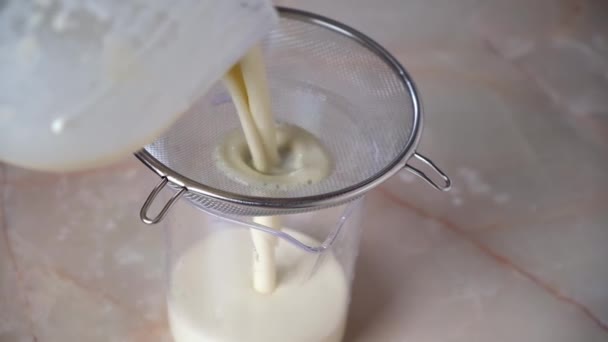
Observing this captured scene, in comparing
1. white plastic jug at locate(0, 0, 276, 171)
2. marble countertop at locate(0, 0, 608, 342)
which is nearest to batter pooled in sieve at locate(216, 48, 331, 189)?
white plastic jug at locate(0, 0, 276, 171)

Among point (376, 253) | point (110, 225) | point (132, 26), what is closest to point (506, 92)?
point (376, 253)

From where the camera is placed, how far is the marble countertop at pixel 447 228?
83 centimetres

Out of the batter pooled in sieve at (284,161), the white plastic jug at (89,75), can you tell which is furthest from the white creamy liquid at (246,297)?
the white plastic jug at (89,75)

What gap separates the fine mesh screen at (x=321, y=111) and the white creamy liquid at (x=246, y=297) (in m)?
0.11

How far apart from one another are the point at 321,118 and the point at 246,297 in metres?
0.21

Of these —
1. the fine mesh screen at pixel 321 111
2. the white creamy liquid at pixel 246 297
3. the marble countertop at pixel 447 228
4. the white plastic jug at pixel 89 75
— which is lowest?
the marble countertop at pixel 447 228

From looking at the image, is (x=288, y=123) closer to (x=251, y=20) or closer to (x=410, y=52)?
(x=251, y=20)

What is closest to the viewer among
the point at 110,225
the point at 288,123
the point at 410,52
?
the point at 288,123

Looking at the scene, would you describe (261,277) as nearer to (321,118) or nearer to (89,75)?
(321,118)

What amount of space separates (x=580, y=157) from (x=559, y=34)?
0.94ft

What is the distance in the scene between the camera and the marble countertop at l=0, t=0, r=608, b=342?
827 millimetres

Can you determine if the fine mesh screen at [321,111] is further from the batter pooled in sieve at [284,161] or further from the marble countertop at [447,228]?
the marble countertop at [447,228]

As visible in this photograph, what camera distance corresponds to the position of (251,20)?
0.55 meters

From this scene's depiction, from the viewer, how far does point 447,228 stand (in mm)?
938
